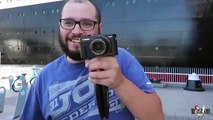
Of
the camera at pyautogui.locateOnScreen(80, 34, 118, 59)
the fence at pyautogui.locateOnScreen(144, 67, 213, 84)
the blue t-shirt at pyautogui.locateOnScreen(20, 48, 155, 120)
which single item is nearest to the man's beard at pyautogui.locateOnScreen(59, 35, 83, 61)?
the blue t-shirt at pyautogui.locateOnScreen(20, 48, 155, 120)

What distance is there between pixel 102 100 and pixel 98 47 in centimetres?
26

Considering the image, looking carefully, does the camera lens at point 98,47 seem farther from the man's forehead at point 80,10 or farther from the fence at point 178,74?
the fence at point 178,74

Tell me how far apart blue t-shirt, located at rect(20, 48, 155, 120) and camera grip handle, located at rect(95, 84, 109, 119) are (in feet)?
0.29

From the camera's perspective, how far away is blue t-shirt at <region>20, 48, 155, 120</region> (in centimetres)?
139

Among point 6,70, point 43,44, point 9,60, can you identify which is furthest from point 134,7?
point 9,60

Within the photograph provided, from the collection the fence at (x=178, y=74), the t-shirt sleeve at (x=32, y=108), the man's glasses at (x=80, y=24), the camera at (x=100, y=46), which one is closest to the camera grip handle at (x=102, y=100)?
the camera at (x=100, y=46)

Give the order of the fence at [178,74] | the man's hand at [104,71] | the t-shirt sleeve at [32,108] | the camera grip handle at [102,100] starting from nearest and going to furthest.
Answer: the man's hand at [104,71], the camera grip handle at [102,100], the t-shirt sleeve at [32,108], the fence at [178,74]

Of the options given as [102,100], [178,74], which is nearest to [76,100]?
[102,100]

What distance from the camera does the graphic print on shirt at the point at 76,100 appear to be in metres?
1.40

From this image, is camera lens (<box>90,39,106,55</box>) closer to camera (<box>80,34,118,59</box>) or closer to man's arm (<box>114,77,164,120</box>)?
camera (<box>80,34,118,59</box>)

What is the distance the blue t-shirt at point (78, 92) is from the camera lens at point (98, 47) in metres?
0.28

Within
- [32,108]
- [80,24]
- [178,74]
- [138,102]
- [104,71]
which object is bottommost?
[178,74]

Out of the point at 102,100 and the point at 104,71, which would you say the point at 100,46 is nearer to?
the point at 104,71

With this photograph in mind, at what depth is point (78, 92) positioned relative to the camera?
1432 millimetres
